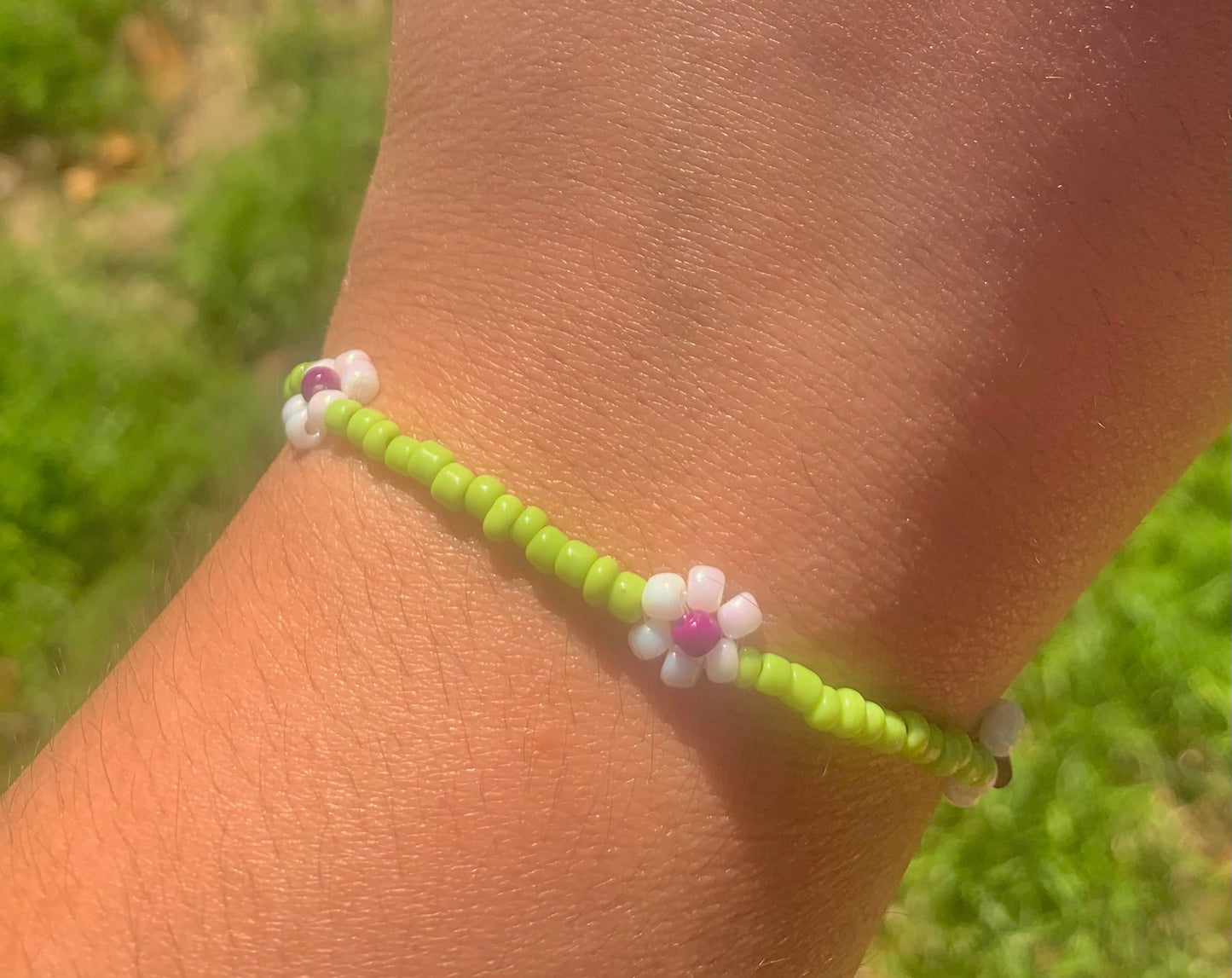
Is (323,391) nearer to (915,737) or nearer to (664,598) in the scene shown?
(664,598)

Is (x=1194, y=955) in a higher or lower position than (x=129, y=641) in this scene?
higher

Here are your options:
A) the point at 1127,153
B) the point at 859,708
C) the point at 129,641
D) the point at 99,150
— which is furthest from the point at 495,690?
the point at 99,150

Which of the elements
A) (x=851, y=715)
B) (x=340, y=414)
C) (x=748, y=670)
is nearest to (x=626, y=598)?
(x=748, y=670)

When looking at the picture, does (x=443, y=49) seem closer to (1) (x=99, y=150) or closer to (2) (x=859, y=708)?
(2) (x=859, y=708)

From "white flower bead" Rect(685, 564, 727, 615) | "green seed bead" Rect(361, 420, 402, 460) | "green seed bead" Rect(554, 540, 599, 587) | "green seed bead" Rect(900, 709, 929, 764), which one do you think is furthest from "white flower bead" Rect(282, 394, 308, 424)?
→ "green seed bead" Rect(900, 709, 929, 764)

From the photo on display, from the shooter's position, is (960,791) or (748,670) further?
(960,791)

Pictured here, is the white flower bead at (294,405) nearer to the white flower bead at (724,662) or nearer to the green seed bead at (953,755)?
the white flower bead at (724,662)
